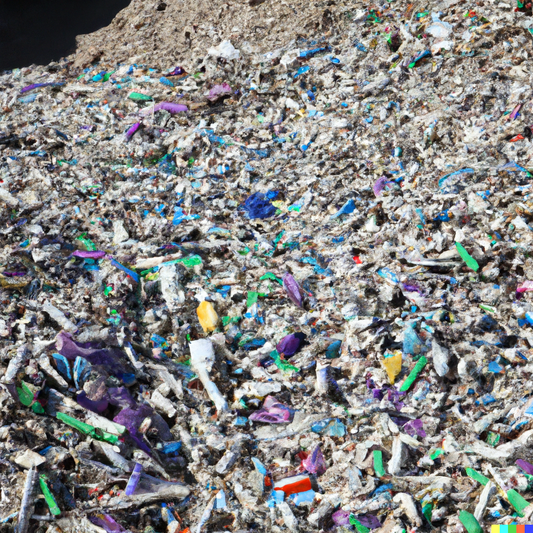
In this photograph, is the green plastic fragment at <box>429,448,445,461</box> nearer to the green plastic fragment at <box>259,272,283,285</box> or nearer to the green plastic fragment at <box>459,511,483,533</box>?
the green plastic fragment at <box>459,511,483,533</box>

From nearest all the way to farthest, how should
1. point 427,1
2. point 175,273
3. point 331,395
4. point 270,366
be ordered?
point 331,395, point 270,366, point 175,273, point 427,1

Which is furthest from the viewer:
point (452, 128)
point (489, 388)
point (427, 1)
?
point (427, 1)

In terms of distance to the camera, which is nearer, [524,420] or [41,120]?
[524,420]

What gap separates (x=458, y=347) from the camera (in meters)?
2.72

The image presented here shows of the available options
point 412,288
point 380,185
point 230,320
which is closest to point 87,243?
point 230,320

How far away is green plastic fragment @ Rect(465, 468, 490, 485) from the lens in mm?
2078

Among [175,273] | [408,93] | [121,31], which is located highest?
[121,31]

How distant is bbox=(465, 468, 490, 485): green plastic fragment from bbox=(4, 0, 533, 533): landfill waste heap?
0.08 feet

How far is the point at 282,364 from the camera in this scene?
2887 millimetres

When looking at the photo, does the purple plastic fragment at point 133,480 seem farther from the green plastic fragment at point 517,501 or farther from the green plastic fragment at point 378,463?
the green plastic fragment at point 517,501

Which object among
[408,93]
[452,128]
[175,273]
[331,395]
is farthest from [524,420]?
[408,93]

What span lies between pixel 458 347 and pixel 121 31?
6788 mm

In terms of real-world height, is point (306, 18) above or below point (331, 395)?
above

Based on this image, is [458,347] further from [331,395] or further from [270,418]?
[270,418]
